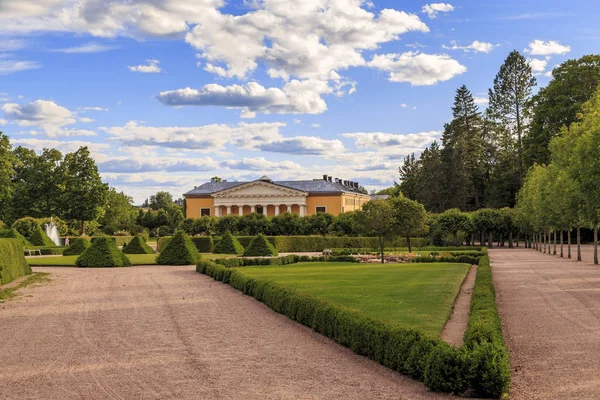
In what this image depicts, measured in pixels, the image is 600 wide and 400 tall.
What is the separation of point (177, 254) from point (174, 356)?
26.4 meters

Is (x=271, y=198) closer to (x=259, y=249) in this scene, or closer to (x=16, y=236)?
(x=259, y=249)

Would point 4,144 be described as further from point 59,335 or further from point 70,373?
point 70,373

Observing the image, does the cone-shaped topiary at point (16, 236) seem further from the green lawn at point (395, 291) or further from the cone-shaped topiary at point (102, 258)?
the green lawn at point (395, 291)

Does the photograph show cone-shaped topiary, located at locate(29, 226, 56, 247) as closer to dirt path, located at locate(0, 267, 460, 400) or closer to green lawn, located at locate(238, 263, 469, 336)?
green lawn, located at locate(238, 263, 469, 336)

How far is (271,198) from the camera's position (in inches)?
3856

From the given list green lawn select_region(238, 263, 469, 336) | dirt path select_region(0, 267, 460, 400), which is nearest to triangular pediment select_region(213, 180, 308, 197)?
green lawn select_region(238, 263, 469, 336)

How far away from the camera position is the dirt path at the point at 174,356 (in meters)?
8.71

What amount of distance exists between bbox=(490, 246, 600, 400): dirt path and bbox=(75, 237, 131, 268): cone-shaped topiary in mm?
21518

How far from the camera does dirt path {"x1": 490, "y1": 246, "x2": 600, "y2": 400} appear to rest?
873cm

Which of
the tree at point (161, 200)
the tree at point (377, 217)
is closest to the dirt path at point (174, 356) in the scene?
the tree at point (377, 217)

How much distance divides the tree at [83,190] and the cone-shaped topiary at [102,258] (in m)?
39.7

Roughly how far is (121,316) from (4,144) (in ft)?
160

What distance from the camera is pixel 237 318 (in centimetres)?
1531

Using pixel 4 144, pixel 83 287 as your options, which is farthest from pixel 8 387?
pixel 4 144
